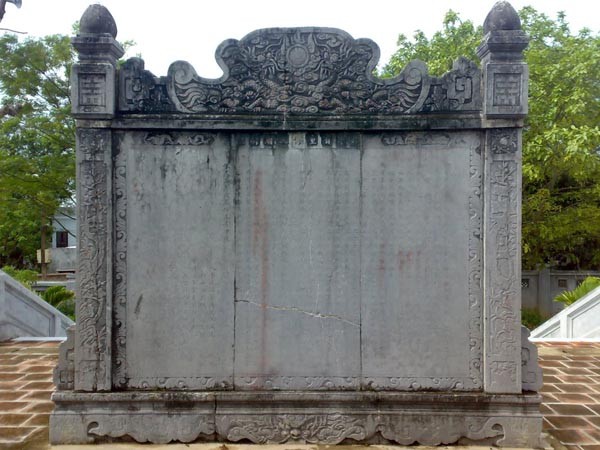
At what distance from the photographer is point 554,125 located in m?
9.98

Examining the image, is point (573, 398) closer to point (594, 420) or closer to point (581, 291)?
point (594, 420)

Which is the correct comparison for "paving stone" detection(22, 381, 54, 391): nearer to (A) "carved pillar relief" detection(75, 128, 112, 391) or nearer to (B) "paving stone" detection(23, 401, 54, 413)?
(B) "paving stone" detection(23, 401, 54, 413)

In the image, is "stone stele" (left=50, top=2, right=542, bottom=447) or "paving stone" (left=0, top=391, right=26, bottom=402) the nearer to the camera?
"stone stele" (left=50, top=2, right=542, bottom=447)

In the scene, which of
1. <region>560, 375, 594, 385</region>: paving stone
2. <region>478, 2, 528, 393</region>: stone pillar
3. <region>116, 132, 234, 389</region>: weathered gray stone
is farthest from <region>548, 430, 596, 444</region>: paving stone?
<region>116, 132, 234, 389</region>: weathered gray stone

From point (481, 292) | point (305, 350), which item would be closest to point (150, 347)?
point (305, 350)

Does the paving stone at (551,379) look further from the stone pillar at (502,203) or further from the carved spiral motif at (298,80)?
the carved spiral motif at (298,80)

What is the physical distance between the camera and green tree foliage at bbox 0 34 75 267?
1154 centimetres

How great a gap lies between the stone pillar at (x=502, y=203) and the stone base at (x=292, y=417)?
291 mm

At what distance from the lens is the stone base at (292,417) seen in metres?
3.71

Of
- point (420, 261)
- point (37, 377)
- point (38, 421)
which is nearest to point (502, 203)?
point (420, 261)

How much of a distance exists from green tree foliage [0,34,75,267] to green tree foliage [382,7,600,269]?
9.18m

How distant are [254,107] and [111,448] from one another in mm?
2993

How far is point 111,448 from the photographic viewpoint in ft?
12.0

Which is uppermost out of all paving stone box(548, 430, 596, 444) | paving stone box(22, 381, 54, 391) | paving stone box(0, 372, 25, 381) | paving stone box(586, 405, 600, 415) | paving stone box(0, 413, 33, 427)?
paving stone box(548, 430, 596, 444)
